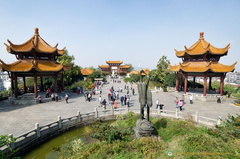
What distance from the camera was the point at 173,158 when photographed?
5816mm

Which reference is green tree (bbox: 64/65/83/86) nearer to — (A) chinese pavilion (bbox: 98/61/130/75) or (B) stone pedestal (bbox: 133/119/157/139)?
(B) stone pedestal (bbox: 133/119/157/139)

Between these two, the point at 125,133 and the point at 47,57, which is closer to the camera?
the point at 125,133

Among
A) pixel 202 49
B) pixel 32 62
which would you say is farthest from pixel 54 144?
pixel 202 49

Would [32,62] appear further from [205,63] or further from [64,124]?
[205,63]

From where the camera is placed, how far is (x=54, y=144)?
9312 mm

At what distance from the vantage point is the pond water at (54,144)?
8.05 meters

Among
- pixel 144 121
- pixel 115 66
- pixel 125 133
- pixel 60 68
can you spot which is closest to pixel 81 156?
pixel 125 133

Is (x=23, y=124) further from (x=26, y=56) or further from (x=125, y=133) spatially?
(x=26, y=56)

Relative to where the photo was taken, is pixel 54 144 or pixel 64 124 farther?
pixel 64 124

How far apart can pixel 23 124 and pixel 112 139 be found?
25.3 ft

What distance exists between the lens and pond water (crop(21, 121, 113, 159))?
8055 mm

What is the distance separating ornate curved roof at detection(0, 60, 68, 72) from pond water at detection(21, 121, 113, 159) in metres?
11.3

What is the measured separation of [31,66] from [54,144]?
12.8m

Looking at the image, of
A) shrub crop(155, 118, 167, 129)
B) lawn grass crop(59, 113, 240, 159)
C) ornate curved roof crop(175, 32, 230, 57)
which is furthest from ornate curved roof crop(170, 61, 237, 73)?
lawn grass crop(59, 113, 240, 159)
